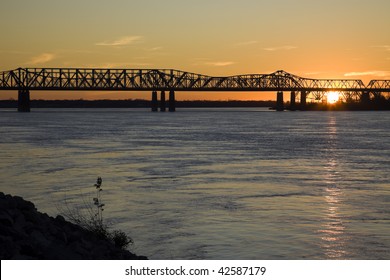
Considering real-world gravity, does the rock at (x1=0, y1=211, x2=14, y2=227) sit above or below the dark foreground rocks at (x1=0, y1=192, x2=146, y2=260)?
above

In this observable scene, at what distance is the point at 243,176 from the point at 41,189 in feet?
29.7

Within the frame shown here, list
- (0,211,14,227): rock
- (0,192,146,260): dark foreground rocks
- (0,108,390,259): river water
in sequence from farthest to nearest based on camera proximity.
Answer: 1. (0,108,390,259): river water
2. (0,211,14,227): rock
3. (0,192,146,260): dark foreground rocks

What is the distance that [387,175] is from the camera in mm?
31422

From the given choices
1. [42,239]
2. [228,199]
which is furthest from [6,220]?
[228,199]

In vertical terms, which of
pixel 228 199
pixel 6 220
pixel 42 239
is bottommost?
pixel 228 199

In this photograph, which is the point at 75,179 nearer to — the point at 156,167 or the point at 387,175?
the point at 156,167

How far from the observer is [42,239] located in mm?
12367

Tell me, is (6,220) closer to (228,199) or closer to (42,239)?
(42,239)

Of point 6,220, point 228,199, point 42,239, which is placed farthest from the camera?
point 228,199

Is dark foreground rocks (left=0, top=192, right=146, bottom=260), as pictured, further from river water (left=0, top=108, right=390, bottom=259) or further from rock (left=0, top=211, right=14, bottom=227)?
river water (left=0, top=108, right=390, bottom=259)

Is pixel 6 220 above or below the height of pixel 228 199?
above

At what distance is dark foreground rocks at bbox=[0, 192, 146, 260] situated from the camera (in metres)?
11.7

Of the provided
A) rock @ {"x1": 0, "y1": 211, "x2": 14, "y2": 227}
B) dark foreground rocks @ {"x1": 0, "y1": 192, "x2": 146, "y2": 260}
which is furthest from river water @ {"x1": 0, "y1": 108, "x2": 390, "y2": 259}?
rock @ {"x1": 0, "y1": 211, "x2": 14, "y2": 227}
